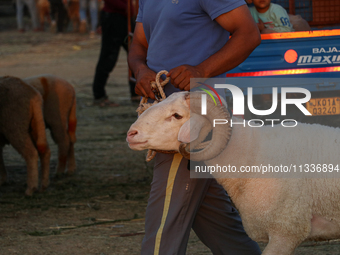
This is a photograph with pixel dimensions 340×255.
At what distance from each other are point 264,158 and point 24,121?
10.8ft

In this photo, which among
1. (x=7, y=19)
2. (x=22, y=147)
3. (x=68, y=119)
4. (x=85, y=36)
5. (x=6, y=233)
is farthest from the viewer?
(x=7, y=19)

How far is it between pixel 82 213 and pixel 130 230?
0.66 meters

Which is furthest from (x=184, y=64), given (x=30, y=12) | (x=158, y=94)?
(x=30, y=12)

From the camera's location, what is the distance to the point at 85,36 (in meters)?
21.9

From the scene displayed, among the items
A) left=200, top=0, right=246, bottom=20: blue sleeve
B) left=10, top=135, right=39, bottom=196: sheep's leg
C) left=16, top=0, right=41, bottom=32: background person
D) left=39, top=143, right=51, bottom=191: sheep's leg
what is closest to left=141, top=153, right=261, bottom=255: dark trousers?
left=200, top=0, right=246, bottom=20: blue sleeve

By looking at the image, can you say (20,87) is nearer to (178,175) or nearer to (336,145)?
(178,175)

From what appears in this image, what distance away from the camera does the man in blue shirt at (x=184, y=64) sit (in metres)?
2.45

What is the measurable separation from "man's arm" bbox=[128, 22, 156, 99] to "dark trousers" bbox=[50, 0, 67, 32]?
1945cm

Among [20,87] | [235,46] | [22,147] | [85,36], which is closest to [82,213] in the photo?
[22,147]

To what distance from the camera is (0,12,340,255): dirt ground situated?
3771 millimetres

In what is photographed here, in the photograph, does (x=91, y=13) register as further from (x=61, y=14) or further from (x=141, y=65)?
(x=141, y=65)

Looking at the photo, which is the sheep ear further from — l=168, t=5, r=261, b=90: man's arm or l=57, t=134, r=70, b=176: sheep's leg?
l=57, t=134, r=70, b=176: sheep's leg

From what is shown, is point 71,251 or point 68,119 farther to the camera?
point 68,119

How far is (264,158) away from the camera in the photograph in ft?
8.45
